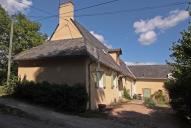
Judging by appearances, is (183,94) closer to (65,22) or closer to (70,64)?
(70,64)

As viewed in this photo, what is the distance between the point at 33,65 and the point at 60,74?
120 inches

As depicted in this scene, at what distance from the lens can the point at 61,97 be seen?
1750 cm

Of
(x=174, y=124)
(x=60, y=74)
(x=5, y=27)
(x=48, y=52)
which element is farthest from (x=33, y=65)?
(x=5, y=27)

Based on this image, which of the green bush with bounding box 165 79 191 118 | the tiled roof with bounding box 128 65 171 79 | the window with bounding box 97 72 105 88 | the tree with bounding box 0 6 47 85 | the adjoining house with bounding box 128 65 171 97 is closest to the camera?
the green bush with bounding box 165 79 191 118

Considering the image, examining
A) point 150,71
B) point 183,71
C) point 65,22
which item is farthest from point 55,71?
point 150,71

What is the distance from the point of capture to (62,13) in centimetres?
2594

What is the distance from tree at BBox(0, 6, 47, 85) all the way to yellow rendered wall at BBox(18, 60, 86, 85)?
1331 cm

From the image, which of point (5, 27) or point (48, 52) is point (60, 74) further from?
point (5, 27)

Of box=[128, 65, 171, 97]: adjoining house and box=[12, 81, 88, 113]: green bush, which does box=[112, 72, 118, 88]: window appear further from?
box=[128, 65, 171, 97]: adjoining house

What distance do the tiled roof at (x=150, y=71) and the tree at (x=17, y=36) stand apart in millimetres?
17078

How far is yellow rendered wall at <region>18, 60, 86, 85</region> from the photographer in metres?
19.5

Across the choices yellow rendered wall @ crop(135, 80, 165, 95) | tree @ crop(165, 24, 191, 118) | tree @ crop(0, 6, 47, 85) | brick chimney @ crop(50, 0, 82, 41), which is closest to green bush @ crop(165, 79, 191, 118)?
tree @ crop(165, 24, 191, 118)

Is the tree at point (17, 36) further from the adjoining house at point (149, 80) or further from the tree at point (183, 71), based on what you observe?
the tree at point (183, 71)

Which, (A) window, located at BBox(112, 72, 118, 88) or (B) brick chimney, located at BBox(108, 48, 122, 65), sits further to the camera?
(B) brick chimney, located at BBox(108, 48, 122, 65)
